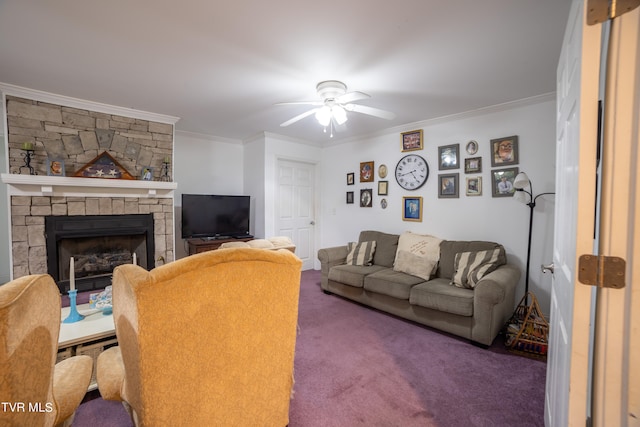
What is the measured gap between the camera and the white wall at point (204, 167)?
4.58 m

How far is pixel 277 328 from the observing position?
128 cm

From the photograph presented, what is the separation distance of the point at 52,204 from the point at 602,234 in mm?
4603

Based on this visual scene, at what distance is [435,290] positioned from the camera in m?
2.84

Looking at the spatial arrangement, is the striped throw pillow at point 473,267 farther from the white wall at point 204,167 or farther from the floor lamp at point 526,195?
the white wall at point 204,167

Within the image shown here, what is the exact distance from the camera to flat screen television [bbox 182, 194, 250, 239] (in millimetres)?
4273

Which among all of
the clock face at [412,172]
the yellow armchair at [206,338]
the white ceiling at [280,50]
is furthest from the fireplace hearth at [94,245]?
the clock face at [412,172]

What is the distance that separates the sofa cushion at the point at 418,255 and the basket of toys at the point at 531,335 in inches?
37.3

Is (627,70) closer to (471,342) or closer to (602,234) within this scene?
(602,234)

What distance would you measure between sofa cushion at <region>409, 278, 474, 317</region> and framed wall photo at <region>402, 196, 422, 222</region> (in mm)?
1210

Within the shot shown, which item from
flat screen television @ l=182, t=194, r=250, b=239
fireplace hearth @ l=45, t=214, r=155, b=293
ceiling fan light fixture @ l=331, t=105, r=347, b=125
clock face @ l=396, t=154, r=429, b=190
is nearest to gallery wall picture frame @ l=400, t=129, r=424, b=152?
clock face @ l=396, t=154, r=429, b=190

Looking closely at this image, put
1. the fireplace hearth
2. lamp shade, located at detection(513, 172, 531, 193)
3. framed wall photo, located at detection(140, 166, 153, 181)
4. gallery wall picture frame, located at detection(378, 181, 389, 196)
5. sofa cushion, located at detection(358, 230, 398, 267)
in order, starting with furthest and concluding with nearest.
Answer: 1. gallery wall picture frame, located at detection(378, 181, 389, 196)
2. sofa cushion, located at detection(358, 230, 398, 267)
3. framed wall photo, located at detection(140, 166, 153, 181)
4. the fireplace hearth
5. lamp shade, located at detection(513, 172, 531, 193)

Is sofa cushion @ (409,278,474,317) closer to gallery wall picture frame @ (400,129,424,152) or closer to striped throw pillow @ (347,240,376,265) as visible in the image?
striped throw pillow @ (347,240,376,265)

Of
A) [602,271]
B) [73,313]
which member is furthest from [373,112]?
[73,313]

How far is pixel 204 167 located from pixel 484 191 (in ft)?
13.8
